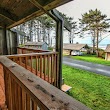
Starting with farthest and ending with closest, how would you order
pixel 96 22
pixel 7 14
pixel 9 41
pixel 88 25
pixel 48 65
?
pixel 88 25 → pixel 96 22 → pixel 9 41 → pixel 7 14 → pixel 48 65

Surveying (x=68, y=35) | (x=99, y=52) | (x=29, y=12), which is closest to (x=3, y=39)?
(x=29, y=12)

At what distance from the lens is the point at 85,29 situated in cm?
2831

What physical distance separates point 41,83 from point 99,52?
27.5 meters

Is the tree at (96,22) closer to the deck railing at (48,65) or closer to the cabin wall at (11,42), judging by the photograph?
the cabin wall at (11,42)

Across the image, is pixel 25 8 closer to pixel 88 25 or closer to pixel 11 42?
pixel 11 42

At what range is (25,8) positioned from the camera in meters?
3.79

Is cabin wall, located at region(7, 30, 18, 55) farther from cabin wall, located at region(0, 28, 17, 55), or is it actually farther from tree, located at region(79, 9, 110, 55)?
tree, located at region(79, 9, 110, 55)

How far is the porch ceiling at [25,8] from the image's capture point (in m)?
2.62

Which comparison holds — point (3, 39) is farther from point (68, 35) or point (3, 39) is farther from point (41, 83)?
point (68, 35)

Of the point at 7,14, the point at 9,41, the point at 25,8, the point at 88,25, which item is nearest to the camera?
the point at 25,8

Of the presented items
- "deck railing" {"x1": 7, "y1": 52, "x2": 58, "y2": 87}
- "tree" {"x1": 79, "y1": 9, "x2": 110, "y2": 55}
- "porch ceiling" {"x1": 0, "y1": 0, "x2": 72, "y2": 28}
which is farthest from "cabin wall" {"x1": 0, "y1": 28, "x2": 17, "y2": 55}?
"tree" {"x1": 79, "y1": 9, "x2": 110, "y2": 55}

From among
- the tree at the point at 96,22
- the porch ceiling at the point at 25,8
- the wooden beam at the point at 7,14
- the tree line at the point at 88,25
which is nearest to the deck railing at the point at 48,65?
the porch ceiling at the point at 25,8

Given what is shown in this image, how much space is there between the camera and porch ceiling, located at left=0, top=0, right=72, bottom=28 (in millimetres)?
2618

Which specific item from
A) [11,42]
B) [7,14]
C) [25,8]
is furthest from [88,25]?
[25,8]
